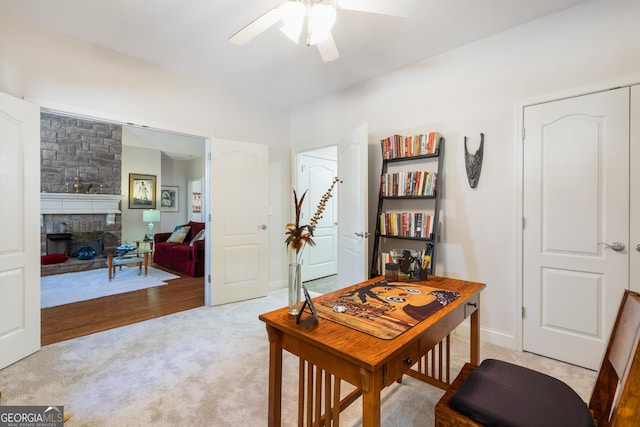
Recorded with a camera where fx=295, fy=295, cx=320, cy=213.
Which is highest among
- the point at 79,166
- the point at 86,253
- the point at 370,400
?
the point at 79,166

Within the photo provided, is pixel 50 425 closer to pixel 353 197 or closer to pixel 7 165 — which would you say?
pixel 7 165

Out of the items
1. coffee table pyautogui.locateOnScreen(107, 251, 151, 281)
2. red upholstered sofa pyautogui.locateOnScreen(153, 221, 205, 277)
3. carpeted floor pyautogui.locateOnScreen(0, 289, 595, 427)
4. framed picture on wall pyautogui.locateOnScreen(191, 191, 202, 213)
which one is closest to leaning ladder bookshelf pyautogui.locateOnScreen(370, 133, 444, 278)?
carpeted floor pyautogui.locateOnScreen(0, 289, 595, 427)

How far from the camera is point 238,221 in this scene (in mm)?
3682

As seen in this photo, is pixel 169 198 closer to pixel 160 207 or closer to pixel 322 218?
pixel 160 207

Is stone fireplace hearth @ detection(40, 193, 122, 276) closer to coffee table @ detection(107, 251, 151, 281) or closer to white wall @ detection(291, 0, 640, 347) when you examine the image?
coffee table @ detection(107, 251, 151, 281)

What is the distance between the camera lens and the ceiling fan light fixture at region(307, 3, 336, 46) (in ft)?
5.49

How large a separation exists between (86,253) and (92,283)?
1.64m

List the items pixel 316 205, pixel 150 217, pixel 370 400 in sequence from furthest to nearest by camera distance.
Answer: pixel 150 217 → pixel 316 205 → pixel 370 400

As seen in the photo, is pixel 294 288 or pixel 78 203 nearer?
pixel 294 288

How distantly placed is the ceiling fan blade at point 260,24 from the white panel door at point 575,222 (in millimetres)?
2006

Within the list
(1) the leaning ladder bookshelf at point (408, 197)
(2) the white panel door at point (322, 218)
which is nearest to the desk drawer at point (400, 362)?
(1) the leaning ladder bookshelf at point (408, 197)

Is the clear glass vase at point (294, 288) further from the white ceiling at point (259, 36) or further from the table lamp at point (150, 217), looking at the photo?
the table lamp at point (150, 217)

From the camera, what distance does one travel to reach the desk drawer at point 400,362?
3.29ft

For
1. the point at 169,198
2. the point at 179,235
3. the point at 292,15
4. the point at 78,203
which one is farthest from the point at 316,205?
the point at 169,198
